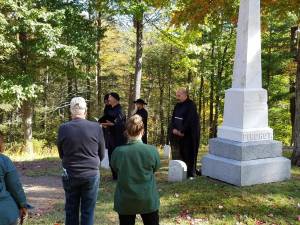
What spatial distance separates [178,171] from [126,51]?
73.9 feet

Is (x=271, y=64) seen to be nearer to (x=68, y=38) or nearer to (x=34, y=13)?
(x=68, y=38)

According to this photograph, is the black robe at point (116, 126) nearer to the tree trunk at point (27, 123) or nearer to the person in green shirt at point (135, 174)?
the person in green shirt at point (135, 174)

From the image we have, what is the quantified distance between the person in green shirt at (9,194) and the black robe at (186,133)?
504 centimetres

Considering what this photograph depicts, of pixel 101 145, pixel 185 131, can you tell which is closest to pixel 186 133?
pixel 185 131

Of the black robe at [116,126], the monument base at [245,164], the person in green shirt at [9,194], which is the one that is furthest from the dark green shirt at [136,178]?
the black robe at [116,126]

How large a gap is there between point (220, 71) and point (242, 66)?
19860 millimetres

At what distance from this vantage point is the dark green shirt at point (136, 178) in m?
4.43

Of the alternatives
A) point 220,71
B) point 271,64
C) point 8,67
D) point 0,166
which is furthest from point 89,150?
point 220,71

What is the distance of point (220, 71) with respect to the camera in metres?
27.7

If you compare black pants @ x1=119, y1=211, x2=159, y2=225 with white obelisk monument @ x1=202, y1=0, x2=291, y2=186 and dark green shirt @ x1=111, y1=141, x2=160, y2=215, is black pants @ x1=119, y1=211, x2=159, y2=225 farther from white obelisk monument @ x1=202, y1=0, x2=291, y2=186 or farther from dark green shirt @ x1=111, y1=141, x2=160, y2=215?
white obelisk monument @ x1=202, y1=0, x2=291, y2=186

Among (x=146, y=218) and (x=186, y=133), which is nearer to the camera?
(x=146, y=218)

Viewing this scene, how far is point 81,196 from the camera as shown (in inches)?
207

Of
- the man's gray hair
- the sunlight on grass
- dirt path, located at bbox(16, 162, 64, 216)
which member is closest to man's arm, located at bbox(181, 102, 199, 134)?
dirt path, located at bbox(16, 162, 64, 216)

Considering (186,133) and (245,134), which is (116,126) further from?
(245,134)
